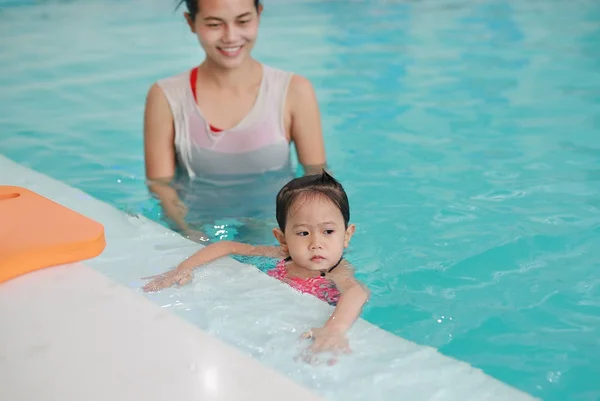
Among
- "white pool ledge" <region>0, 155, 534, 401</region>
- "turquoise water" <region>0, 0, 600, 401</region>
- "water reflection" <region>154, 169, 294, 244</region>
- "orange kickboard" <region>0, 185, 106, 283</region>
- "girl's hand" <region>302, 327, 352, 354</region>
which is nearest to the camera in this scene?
"white pool ledge" <region>0, 155, 534, 401</region>

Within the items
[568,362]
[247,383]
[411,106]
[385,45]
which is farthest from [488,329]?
[385,45]

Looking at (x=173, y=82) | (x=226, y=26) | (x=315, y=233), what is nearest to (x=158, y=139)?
(x=173, y=82)

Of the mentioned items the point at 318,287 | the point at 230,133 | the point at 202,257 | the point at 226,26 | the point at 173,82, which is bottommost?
the point at 318,287

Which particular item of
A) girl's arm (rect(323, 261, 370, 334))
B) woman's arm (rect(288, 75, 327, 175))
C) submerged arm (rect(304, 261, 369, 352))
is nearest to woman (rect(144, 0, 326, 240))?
woman's arm (rect(288, 75, 327, 175))

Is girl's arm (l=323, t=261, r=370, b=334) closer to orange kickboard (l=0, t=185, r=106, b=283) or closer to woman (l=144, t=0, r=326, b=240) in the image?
orange kickboard (l=0, t=185, r=106, b=283)

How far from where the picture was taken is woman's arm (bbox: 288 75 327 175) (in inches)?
135

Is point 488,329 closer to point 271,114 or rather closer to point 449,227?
point 449,227

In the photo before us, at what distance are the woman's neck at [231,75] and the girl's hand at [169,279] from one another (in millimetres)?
1212

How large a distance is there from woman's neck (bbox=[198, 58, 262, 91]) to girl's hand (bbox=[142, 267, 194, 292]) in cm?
121

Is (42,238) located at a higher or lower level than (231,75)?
lower

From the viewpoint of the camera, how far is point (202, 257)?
8.31ft

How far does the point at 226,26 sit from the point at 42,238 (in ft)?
4.03

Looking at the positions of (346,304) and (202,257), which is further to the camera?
(202,257)

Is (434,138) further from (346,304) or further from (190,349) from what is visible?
(190,349)
